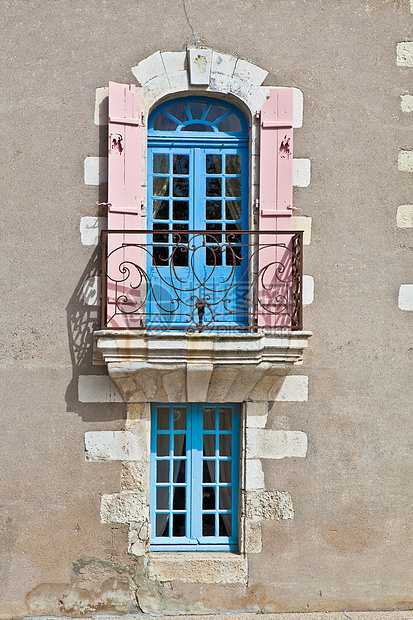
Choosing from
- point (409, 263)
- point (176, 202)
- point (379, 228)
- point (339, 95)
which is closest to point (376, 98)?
point (339, 95)

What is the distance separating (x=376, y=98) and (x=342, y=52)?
479 mm

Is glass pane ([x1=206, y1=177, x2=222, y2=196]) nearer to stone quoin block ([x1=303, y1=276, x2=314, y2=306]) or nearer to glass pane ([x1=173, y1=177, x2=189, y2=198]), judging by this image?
glass pane ([x1=173, y1=177, x2=189, y2=198])

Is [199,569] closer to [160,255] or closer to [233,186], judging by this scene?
[160,255]

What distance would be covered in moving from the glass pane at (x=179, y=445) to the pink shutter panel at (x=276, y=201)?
1.17 metres

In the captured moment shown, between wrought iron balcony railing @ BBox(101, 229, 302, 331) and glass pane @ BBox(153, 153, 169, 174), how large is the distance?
1.86 ft

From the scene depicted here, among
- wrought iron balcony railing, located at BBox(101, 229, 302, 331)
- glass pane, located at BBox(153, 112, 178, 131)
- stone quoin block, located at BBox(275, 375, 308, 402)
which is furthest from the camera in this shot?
glass pane, located at BBox(153, 112, 178, 131)

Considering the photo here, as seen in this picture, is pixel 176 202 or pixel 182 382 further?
pixel 176 202

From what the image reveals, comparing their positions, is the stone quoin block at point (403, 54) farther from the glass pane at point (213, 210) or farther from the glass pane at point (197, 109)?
the glass pane at point (213, 210)

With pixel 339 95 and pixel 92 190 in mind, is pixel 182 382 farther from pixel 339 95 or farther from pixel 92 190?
pixel 339 95

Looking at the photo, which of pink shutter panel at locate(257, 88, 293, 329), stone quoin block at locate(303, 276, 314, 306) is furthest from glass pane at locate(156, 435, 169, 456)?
stone quoin block at locate(303, 276, 314, 306)

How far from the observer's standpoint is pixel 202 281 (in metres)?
5.20

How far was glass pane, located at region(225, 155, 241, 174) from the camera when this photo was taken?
5.32 meters

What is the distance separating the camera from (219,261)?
526 cm

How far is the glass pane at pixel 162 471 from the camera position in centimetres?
520
